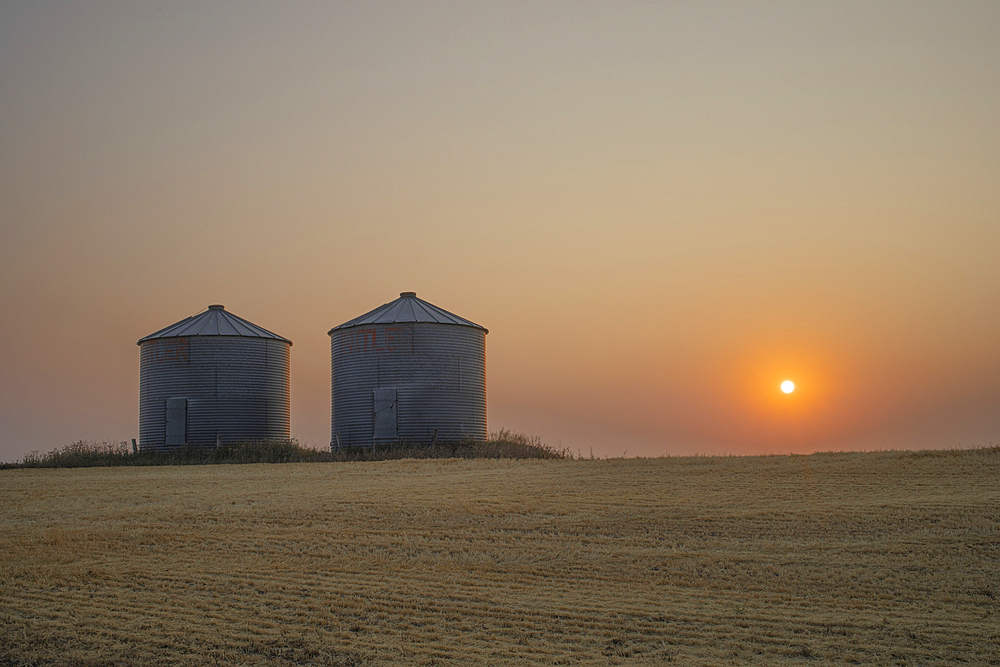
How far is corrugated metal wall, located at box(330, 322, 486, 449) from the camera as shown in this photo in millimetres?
41125

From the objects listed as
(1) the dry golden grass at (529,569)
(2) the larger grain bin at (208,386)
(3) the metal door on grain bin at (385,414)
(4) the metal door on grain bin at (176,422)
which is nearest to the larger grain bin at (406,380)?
(3) the metal door on grain bin at (385,414)

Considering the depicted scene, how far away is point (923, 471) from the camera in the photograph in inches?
1043

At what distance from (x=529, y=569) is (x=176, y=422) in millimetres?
28140

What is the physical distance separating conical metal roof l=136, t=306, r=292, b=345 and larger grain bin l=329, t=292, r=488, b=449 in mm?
4387

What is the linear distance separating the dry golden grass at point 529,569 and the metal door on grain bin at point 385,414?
1161 cm

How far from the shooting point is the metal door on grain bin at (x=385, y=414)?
40781mm

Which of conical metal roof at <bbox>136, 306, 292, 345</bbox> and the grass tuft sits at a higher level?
conical metal roof at <bbox>136, 306, 292, 345</bbox>

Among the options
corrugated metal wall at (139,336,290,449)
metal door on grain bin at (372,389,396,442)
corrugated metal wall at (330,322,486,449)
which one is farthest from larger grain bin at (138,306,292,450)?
metal door on grain bin at (372,389,396,442)

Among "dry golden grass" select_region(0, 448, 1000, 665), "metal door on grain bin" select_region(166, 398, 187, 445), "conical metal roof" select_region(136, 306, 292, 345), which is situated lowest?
"dry golden grass" select_region(0, 448, 1000, 665)

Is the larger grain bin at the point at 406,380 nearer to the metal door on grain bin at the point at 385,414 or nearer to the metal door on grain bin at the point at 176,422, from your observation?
the metal door on grain bin at the point at 385,414

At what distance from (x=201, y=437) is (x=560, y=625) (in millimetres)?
30624

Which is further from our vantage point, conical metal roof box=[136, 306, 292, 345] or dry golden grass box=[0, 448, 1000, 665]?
conical metal roof box=[136, 306, 292, 345]

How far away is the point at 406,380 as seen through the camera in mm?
41344

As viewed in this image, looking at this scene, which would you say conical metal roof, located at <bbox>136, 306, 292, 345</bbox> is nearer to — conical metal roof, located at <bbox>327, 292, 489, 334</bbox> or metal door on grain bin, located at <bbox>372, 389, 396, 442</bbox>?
conical metal roof, located at <bbox>327, 292, 489, 334</bbox>
